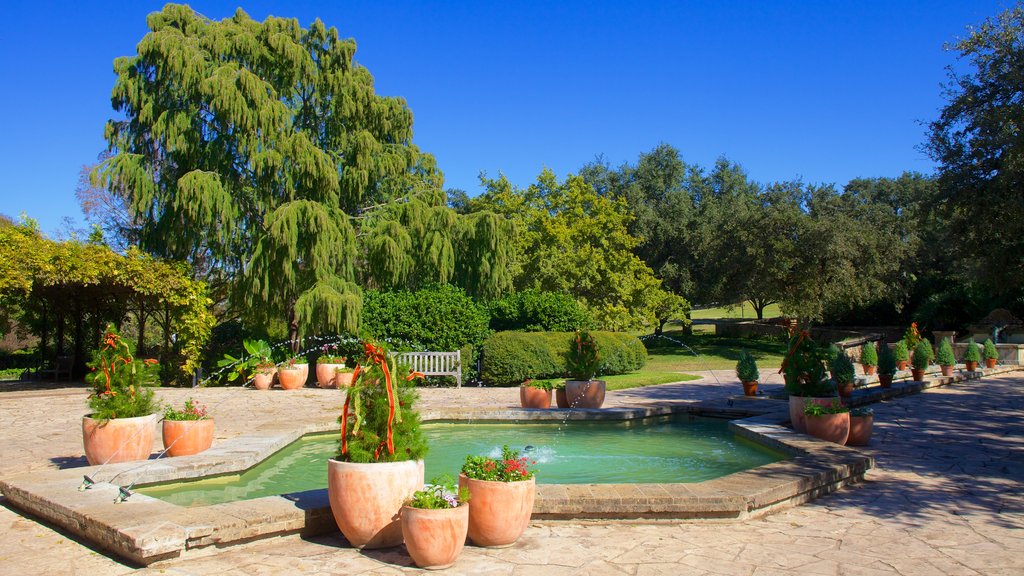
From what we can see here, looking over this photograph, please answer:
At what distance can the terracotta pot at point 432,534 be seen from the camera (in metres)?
4.26

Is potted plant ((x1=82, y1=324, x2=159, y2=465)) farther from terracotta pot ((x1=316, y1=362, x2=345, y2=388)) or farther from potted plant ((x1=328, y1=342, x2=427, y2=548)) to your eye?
terracotta pot ((x1=316, y1=362, x2=345, y2=388))

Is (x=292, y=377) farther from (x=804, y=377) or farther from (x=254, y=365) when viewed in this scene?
(x=804, y=377)

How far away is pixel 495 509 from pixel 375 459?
2.85 feet

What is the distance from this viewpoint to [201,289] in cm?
1642

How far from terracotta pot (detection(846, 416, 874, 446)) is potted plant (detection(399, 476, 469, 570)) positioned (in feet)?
19.3

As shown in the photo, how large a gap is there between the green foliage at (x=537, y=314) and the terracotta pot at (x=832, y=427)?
34.5 ft

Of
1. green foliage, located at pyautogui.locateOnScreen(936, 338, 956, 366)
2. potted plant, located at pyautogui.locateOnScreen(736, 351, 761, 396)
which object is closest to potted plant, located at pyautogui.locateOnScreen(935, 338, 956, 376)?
green foliage, located at pyautogui.locateOnScreen(936, 338, 956, 366)

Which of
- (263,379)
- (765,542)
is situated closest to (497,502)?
(765,542)

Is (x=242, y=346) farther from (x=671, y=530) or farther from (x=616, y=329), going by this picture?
(x=671, y=530)

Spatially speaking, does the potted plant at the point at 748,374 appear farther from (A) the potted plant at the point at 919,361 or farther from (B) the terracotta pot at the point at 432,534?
(B) the terracotta pot at the point at 432,534

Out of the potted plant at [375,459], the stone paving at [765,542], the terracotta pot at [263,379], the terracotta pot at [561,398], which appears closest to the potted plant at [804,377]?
the stone paving at [765,542]

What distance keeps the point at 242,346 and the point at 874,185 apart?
43126 millimetres

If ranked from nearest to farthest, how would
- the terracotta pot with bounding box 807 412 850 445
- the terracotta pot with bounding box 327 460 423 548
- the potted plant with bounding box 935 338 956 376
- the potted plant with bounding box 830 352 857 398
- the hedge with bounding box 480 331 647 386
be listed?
the terracotta pot with bounding box 327 460 423 548 < the terracotta pot with bounding box 807 412 850 445 < the potted plant with bounding box 830 352 857 398 < the hedge with bounding box 480 331 647 386 < the potted plant with bounding box 935 338 956 376

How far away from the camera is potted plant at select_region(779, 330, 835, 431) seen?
8.76m
